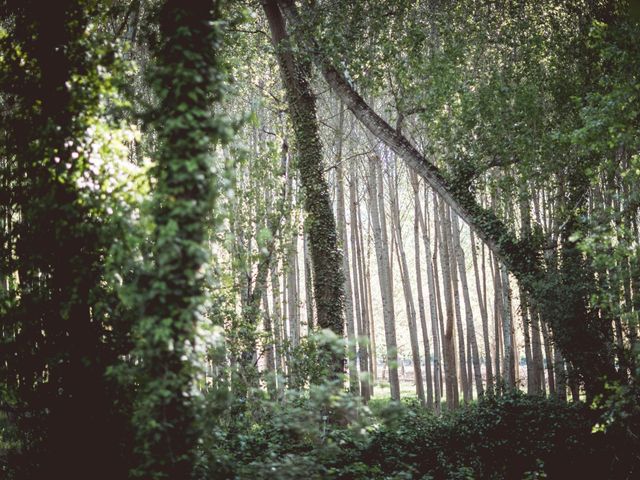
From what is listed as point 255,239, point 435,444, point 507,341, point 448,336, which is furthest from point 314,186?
point 507,341

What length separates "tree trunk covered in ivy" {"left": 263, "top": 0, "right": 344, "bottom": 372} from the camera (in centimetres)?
1184

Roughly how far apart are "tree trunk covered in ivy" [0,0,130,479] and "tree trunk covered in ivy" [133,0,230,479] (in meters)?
0.94

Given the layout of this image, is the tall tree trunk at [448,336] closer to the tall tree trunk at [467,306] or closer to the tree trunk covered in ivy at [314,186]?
the tall tree trunk at [467,306]

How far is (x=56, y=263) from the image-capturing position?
201 inches

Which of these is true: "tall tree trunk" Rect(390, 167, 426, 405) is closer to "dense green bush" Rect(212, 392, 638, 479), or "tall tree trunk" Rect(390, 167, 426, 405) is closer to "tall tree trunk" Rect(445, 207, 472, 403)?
"tall tree trunk" Rect(445, 207, 472, 403)

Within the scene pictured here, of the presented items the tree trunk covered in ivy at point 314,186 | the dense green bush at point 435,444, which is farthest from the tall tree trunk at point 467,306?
the tree trunk covered in ivy at point 314,186

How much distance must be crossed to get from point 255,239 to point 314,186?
2.56 metres

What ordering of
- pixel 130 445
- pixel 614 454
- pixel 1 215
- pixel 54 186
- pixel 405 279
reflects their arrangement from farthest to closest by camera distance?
pixel 405 279
pixel 614 454
pixel 1 215
pixel 130 445
pixel 54 186

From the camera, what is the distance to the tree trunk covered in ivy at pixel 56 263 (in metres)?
4.79

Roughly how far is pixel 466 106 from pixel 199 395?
29.3 ft

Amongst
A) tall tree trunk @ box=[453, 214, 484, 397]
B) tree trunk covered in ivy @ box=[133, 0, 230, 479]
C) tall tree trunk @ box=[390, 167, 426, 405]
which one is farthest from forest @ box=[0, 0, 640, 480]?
tall tree trunk @ box=[390, 167, 426, 405]

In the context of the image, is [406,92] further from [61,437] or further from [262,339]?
[61,437]

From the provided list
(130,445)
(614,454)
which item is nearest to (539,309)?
(614,454)

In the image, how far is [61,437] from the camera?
17.2 ft
